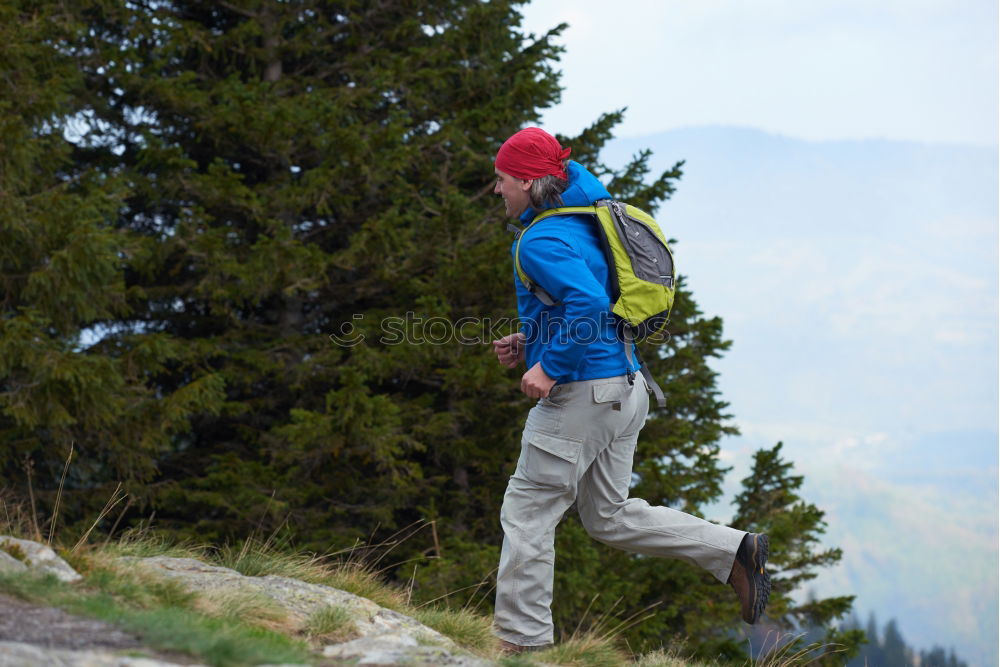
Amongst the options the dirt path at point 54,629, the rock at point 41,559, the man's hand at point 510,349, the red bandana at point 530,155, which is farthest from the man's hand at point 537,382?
the rock at point 41,559

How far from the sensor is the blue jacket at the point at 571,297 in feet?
12.9

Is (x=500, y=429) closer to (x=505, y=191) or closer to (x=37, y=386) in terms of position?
(x=37, y=386)

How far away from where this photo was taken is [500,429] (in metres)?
10.4

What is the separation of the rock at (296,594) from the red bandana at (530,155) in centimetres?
203

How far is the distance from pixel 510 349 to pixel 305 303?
24.5 ft

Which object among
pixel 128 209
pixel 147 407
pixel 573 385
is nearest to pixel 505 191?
pixel 573 385

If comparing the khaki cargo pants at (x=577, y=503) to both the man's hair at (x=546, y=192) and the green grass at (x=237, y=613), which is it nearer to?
the green grass at (x=237, y=613)

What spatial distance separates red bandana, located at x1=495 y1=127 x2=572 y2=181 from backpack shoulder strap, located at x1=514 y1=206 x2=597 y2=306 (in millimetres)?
169

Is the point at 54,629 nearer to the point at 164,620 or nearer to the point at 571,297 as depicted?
the point at 164,620

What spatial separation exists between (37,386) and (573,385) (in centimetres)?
597

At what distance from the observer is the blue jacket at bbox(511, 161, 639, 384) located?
3.94 m

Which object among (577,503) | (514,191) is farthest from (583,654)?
(514,191)

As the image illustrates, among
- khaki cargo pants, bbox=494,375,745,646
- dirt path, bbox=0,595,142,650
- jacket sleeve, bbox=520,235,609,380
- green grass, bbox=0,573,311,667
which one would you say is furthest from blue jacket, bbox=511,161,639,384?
dirt path, bbox=0,595,142,650

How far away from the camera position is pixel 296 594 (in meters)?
4.46
